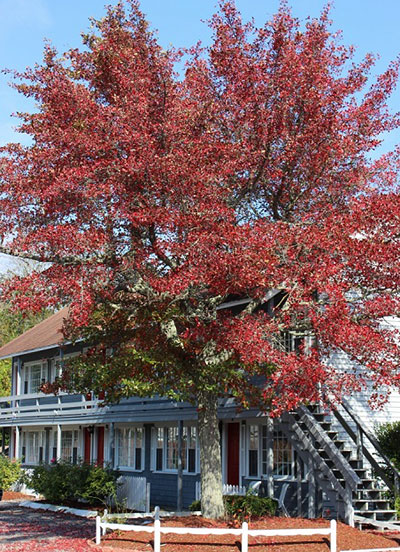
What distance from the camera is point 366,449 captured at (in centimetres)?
2166

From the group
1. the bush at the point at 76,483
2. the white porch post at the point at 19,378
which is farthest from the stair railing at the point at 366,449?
the white porch post at the point at 19,378

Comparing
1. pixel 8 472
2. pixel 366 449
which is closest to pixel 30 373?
pixel 8 472

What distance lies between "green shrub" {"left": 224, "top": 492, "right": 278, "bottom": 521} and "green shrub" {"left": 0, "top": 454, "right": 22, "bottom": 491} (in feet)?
48.1

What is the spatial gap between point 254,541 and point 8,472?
62.5ft

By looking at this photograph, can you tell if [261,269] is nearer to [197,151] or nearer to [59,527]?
[197,151]

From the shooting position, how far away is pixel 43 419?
36719 millimetres

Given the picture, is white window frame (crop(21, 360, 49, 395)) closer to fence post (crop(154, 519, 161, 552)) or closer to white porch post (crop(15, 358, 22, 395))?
white porch post (crop(15, 358, 22, 395))

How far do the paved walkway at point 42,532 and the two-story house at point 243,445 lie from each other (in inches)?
129

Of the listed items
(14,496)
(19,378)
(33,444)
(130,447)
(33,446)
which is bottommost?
(14,496)

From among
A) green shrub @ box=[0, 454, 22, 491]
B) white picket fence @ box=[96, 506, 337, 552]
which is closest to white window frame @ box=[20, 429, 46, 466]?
green shrub @ box=[0, 454, 22, 491]

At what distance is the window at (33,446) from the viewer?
135ft

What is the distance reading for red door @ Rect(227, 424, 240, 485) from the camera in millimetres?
25562

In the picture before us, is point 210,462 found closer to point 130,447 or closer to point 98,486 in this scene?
point 98,486

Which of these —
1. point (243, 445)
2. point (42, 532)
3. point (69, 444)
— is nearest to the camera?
point (42, 532)
